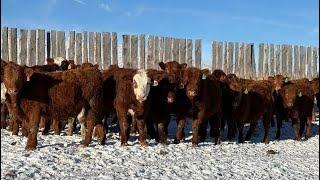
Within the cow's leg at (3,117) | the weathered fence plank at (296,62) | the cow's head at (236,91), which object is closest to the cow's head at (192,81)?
the cow's head at (236,91)

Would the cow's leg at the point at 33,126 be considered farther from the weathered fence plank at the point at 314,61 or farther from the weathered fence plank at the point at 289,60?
the weathered fence plank at the point at 314,61

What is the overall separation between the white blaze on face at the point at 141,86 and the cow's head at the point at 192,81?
1.12 metres

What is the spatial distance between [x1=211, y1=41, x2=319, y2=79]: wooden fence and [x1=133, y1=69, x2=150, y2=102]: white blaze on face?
9347 mm

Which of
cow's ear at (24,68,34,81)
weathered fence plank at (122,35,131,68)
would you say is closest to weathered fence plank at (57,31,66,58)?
→ weathered fence plank at (122,35,131,68)

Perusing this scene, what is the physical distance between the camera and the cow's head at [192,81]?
12680 mm

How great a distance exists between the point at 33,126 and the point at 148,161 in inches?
98.4

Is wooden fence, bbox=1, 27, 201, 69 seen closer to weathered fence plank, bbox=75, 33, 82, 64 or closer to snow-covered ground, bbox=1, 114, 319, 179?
weathered fence plank, bbox=75, 33, 82, 64

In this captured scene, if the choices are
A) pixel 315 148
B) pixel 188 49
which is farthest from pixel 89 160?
pixel 188 49

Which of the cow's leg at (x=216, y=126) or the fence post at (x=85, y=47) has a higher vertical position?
the fence post at (x=85, y=47)

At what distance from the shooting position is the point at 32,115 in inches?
441

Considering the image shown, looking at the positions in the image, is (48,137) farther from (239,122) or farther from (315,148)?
(315,148)

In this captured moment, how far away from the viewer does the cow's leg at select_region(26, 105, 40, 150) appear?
10.9m

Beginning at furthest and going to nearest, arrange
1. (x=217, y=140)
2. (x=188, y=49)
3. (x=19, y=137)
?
(x=188, y=49)
(x=217, y=140)
(x=19, y=137)

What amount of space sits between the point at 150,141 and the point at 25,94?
3.32 meters
